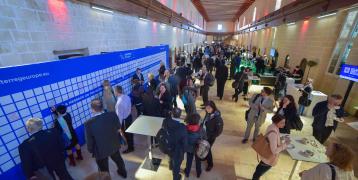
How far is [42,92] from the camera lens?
302 cm

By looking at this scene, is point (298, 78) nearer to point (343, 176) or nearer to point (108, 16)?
point (343, 176)

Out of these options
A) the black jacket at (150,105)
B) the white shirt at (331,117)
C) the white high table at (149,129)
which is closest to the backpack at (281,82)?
the white shirt at (331,117)

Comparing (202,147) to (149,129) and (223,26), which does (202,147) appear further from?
(223,26)

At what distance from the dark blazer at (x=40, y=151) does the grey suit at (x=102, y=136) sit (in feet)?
1.44

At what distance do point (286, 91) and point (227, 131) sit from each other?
12.7ft

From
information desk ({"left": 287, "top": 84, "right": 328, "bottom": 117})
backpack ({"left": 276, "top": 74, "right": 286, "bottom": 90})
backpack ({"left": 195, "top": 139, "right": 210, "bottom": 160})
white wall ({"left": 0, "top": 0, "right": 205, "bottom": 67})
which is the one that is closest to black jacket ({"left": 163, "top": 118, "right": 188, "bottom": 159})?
backpack ({"left": 195, "top": 139, "right": 210, "bottom": 160})

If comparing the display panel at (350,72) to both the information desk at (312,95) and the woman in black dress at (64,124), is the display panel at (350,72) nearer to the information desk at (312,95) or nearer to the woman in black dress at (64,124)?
the information desk at (312,95)

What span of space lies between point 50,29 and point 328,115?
602 centimetres

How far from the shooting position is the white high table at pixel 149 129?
322 cm

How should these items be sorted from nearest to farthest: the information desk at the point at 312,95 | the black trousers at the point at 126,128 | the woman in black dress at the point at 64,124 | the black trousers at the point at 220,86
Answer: the woman in black dress at the point at 64,124 → the black trousers at the point at 126,128 → the information desk at the point at 312,95 → the black trousers at the point at 220,86

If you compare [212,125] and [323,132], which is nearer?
[212,125]

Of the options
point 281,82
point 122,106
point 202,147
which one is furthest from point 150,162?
point 281,82

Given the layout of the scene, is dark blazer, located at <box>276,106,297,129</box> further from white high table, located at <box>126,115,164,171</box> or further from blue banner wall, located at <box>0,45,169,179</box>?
blue banner wall, located at <box>0,45,169,179</box>

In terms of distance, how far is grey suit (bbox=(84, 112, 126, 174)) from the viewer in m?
2.45
